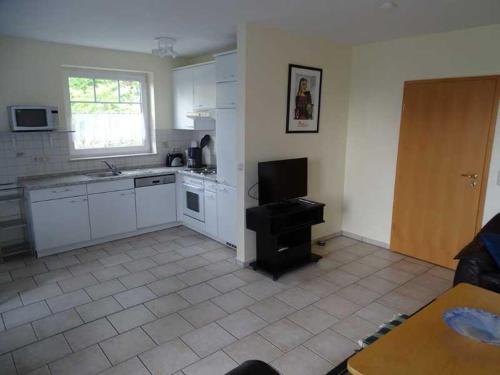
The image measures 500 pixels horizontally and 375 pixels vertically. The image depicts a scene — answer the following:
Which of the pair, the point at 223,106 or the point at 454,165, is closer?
the point at 454,165

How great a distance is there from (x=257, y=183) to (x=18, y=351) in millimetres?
2496

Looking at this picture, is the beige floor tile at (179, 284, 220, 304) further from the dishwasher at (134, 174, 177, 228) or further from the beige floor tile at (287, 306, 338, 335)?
the dishwasher at (134, 174, 177, 228)

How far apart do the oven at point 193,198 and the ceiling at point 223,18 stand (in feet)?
6.01

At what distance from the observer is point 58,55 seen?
14.4ft

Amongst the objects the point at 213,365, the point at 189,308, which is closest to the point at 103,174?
the point at 189,308

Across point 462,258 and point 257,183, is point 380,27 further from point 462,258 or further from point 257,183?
point 462,258

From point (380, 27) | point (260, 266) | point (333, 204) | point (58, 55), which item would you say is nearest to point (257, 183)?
point (260, 266)

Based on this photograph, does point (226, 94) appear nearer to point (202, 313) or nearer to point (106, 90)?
point (106, 90)

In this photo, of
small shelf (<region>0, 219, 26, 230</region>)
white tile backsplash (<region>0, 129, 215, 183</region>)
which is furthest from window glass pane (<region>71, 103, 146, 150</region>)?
small shelf (<region>0, 219, 26, 230</region>)

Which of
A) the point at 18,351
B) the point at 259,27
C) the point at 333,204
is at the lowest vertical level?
the point at 18,351

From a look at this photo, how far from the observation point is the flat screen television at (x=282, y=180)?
11.8 ft

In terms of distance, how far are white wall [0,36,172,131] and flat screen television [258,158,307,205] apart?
282cm

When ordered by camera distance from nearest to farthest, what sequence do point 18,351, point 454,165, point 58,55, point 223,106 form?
point 18,351
point 454,165
point 223,106
point 58,55

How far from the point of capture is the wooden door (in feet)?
11.5
